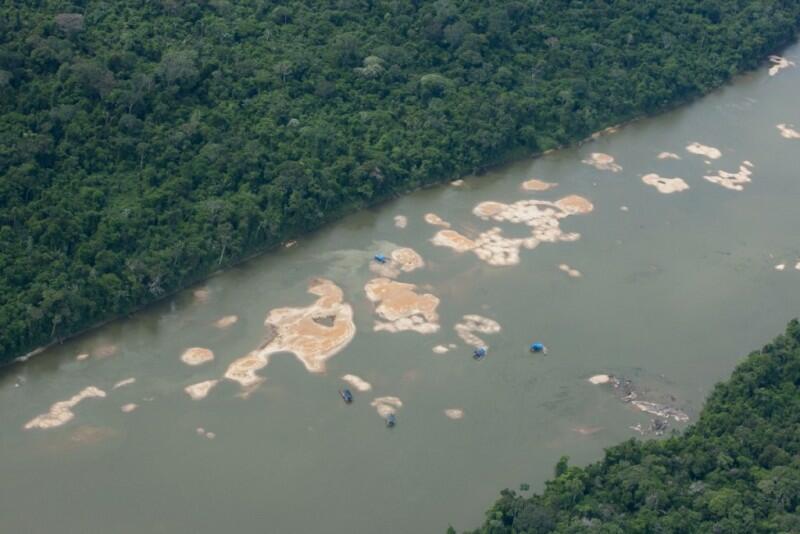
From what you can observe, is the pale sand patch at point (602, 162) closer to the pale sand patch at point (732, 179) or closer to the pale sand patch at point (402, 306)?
the pale sand patch at point (732, 179)

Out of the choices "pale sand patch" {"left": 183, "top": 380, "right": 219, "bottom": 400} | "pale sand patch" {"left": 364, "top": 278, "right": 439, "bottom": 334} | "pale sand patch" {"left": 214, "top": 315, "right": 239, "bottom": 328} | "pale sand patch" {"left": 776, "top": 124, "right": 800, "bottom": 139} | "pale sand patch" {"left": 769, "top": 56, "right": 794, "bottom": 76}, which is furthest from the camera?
"pale sand patch" {"left": 769, "top": 56, "right": 794, "bottom": 76}

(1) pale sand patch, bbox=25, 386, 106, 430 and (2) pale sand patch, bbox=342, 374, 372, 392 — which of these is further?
(2) pale sand patch, bbox=342, 374, 372, 392

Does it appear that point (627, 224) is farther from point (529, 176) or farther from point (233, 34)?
point (233, 34)

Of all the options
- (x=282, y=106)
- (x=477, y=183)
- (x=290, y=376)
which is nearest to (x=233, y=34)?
(x=282, y=106)

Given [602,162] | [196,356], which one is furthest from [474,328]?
[602,162]

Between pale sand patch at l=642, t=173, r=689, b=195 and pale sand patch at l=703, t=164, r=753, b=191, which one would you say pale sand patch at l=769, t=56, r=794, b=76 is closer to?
pale sand patch at l=703, t=164, r=753, b=191

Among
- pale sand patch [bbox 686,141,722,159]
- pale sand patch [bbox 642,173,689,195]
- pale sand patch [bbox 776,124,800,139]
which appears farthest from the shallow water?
pale sand patch [bbox 776,124,800,139]

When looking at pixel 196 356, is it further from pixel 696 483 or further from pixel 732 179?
pixel 732 179
